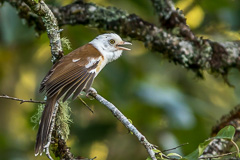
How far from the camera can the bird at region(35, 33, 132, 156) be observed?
11.5 ft

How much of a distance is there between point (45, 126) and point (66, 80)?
54cm

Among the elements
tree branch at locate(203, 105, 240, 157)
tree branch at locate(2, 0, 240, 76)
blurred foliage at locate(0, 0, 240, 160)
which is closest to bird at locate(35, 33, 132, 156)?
tree branch at locate(2, 0, 240, 76)

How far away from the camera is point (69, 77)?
3939 millimetres

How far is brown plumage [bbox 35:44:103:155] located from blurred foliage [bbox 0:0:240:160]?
1.19 meters

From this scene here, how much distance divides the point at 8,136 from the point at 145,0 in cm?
243

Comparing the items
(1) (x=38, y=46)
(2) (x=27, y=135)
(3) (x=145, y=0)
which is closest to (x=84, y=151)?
(2) (x=27, y=135)

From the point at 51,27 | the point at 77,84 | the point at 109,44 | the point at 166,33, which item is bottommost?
the point at 77,84

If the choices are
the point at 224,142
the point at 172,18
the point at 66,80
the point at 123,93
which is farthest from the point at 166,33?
the point at 66,80

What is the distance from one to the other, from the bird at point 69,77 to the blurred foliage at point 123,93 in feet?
3.53

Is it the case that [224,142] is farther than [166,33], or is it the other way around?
[166,33]

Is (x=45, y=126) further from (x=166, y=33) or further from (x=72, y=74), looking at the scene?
(x=166, y=33)

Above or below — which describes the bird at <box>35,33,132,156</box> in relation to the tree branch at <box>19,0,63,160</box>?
below

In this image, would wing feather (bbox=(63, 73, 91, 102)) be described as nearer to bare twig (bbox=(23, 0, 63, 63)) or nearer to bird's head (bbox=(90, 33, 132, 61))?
bare twig (bbox=(23, 0, 63, 63))

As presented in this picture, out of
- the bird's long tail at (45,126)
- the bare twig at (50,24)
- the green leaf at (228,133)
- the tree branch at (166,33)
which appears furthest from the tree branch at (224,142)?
the bare twig at (50,24)
